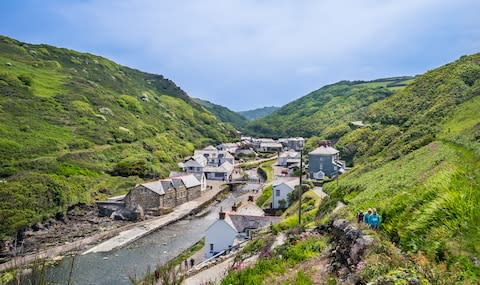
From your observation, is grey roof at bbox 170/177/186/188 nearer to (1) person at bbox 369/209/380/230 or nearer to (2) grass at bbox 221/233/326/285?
(2) grass at bbox 221/233/326/285

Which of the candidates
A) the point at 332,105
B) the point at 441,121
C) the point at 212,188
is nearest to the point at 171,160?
the point at 212,188

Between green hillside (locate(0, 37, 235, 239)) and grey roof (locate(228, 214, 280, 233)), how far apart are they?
2846 centimetres

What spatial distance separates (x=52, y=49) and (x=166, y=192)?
132861mm

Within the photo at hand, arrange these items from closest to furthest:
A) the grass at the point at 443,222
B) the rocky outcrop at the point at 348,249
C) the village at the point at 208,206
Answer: the grass at the point at 443,222, the rocky outcrop at the point at 348,249, the village at the point at 208,206

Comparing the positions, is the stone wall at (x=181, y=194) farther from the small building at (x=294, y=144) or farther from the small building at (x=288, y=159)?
the small building at (x=294, y=144)

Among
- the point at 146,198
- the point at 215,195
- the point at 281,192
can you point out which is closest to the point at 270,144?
the point at 215,195

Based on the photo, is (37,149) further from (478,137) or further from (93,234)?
(478,137)

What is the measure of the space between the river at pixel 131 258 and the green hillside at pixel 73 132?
13110 mm

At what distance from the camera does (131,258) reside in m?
41.0

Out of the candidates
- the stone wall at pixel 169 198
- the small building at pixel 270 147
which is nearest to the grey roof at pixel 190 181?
the stone wall at pixel 169 198

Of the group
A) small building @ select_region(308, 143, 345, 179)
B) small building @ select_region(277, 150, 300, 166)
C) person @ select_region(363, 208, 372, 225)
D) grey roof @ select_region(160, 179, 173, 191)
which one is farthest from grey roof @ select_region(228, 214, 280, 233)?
small building @ select_region(277, 150, 300, 166)

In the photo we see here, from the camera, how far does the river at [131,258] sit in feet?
118

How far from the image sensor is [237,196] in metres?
74.1

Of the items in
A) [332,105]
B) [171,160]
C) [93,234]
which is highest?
[332,105]
